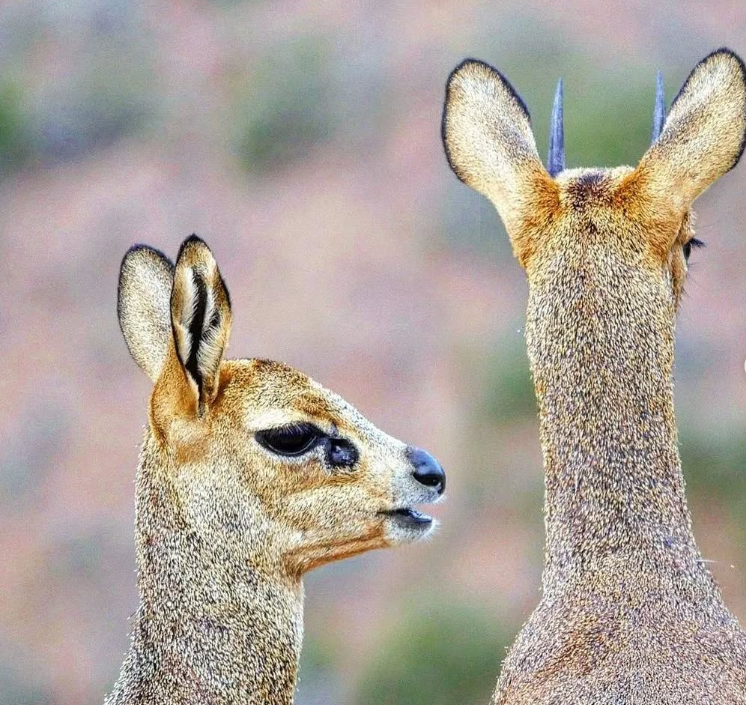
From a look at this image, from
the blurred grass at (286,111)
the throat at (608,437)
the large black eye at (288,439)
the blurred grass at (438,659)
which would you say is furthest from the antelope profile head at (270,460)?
the blurred grass at (286,111)

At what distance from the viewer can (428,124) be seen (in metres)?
30.3

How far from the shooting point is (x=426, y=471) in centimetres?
637

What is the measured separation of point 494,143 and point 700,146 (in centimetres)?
89

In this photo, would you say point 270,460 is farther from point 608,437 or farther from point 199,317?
point 608,437

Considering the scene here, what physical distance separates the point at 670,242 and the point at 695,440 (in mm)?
15018

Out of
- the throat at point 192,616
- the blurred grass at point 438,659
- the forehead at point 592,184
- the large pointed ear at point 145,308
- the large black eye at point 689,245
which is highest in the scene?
the blurred grass at point 438,659

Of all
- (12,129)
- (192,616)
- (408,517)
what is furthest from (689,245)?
(12,129)

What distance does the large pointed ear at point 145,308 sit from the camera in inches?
267

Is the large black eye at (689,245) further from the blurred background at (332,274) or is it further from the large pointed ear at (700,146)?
the blurred background at (332,274)

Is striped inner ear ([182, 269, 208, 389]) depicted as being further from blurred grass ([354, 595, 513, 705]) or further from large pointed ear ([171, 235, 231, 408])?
blurred grass ([354, 595, 513, 705])

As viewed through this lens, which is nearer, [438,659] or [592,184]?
[592,184]

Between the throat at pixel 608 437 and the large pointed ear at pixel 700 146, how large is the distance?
478mm

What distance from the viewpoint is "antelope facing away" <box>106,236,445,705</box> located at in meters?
6.02

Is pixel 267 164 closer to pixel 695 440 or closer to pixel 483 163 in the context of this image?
pixel 695 440
